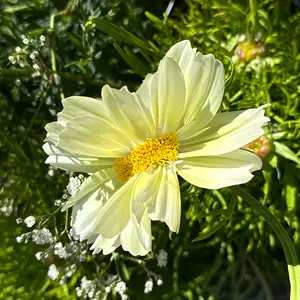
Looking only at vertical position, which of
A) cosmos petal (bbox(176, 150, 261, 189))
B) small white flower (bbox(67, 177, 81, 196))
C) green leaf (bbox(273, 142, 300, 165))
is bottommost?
green leaf (bbox(273, 142, 300, 165))

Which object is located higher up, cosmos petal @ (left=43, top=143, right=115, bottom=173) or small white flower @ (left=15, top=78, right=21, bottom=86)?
cosmos petal @ (left=43, top=143, right=115, bottom=173)

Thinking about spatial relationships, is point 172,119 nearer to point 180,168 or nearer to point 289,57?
point 180,168

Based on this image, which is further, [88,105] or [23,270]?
[23,270]

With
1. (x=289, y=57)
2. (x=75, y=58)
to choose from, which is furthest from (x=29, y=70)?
(x=289, y=57)

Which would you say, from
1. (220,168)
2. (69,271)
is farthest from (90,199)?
(69,271)

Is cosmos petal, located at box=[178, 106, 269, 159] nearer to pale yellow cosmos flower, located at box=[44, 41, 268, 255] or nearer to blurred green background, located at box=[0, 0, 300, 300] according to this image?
pale yellow cosmos flower, located at box=[44, 41, 268, 255]

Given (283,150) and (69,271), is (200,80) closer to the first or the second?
(283,150)

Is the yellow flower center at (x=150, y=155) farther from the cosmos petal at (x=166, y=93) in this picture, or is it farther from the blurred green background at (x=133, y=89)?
the blurred green background at (x=133, y=89)

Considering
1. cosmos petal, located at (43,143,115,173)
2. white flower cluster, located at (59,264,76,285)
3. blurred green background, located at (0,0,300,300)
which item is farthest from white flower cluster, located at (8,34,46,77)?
white flower cluster, located at (59,264,76,285)
